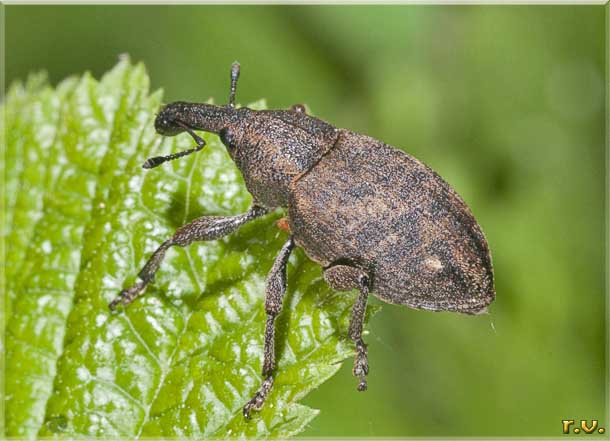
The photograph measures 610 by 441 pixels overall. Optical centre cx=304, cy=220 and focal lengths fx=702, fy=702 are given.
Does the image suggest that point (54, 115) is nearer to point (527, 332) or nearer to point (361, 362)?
point (361, 362)

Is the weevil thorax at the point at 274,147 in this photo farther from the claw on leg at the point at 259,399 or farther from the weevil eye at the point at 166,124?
the claw on leg at the point at 259,399

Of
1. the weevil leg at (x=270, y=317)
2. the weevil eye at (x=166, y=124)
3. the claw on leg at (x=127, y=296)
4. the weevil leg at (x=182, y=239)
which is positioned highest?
the weevil eye at (x=166, y=124)

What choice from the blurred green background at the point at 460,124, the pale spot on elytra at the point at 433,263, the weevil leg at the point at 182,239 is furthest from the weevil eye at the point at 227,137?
the blurred green background at the point at 460,124

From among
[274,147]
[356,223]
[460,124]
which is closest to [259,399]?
[356,223]

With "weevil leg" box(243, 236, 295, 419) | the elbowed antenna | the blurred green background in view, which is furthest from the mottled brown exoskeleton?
the blurred green background

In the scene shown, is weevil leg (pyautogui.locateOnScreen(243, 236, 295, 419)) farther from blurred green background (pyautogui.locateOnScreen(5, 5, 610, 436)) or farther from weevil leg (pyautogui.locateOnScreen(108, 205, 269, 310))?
blurred green background (pyautogui.locateOnScreen(5, 5, 610, 436))

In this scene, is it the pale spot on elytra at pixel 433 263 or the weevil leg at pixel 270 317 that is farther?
the pale spot on elytra at pixel 433 263

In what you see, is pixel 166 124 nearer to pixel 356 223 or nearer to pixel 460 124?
pixel 356 223

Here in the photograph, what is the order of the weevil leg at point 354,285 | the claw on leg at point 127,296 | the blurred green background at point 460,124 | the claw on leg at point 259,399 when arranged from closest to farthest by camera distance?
the claw on leg at point 259,399
the weevil leg at point 354,285
the claw on leg at point 127,296
the blurred green background at point 460,124
